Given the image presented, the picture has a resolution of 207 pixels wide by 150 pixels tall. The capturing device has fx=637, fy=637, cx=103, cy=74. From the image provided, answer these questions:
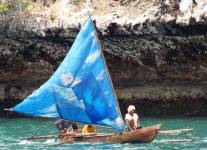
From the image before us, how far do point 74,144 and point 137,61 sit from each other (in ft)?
36.5

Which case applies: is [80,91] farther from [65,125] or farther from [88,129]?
[65,125]

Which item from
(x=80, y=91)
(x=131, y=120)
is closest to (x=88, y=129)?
(x=80, y=91)

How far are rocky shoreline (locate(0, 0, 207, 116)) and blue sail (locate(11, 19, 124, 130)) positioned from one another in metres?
7.65

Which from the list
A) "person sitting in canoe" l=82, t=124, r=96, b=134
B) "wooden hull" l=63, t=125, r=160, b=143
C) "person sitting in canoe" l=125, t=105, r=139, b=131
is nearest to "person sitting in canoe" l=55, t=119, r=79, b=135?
"person sitting in canoe" l=82, t=124, r=96, b=134

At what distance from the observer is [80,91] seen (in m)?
20.0

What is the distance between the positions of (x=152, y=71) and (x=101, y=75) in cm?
1091

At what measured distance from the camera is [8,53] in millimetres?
31000

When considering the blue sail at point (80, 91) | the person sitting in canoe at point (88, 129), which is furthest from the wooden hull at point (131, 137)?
the person sitting in canoe at point (88, 129)

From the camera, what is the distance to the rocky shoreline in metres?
28.0

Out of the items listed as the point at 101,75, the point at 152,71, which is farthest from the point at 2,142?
the point at 152,71

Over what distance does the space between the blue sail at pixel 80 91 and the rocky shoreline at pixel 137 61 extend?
7651mm

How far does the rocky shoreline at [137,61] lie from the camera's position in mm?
27984

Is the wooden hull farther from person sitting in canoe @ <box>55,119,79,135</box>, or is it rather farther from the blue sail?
person sitting in canoe @ <box>55,119,79,135</box>

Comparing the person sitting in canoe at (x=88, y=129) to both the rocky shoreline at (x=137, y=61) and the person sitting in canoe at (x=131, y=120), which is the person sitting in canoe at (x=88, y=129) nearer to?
the person sitting in canoe at (x=131, y=120)
